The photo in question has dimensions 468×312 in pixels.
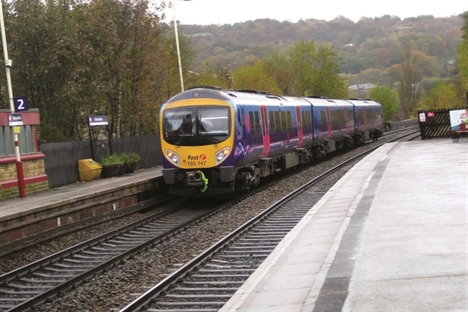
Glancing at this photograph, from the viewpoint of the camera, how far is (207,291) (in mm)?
8773

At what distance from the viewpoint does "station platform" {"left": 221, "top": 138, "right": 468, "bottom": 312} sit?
6508 millimetres

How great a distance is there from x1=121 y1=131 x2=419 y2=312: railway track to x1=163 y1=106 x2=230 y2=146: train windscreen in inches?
126

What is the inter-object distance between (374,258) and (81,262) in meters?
5.65

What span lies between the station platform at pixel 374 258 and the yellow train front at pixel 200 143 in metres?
3.92

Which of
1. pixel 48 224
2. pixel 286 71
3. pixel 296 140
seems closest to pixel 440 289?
pixel 48 224

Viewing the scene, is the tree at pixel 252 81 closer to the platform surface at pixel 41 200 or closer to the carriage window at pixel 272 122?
the carriage window at pixel 272 122

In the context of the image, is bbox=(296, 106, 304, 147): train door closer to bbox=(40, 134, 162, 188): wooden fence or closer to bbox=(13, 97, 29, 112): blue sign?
bbox=(40, 134, 162, 188): wooden fence

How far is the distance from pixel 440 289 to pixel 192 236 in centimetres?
765

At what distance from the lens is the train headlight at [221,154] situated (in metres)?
17.7

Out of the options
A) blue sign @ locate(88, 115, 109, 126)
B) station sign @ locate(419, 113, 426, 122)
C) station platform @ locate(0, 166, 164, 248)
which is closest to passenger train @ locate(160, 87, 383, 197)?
station platform @ locate(0, 166, 164, 248)

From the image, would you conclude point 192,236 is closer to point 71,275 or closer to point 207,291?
point 71,275

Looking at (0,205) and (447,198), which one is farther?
(0,205)

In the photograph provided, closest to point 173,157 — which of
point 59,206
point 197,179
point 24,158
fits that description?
point 197,179

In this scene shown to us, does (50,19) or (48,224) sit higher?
(50,19)
